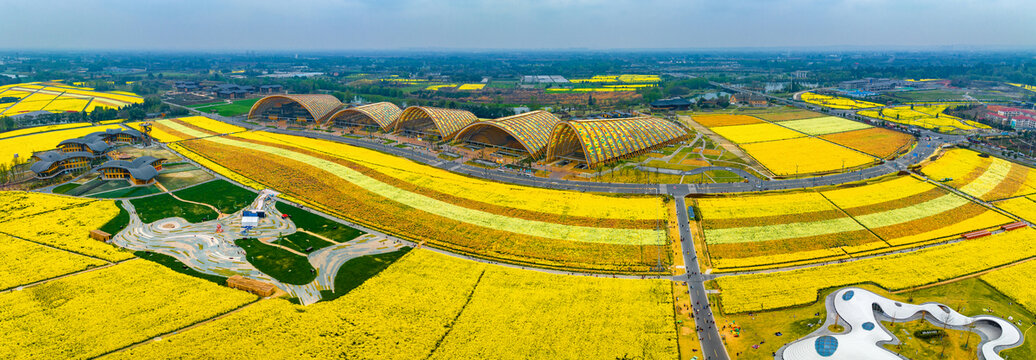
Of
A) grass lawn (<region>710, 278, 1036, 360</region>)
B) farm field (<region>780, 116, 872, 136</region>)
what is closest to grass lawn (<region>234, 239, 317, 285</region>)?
grass lawn (<region>710, 278, 1036, 360</region>)

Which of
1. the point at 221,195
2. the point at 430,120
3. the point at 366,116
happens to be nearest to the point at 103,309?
the point at 221,195

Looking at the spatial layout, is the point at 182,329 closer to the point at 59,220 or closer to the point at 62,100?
the point at 59,220

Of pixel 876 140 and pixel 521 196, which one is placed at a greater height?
pixel 876 140

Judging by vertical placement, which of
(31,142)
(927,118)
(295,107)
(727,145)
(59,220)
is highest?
(295,107)

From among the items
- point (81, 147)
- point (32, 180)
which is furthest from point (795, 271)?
point (81, 147)

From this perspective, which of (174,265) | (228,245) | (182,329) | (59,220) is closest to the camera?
(182,329)
